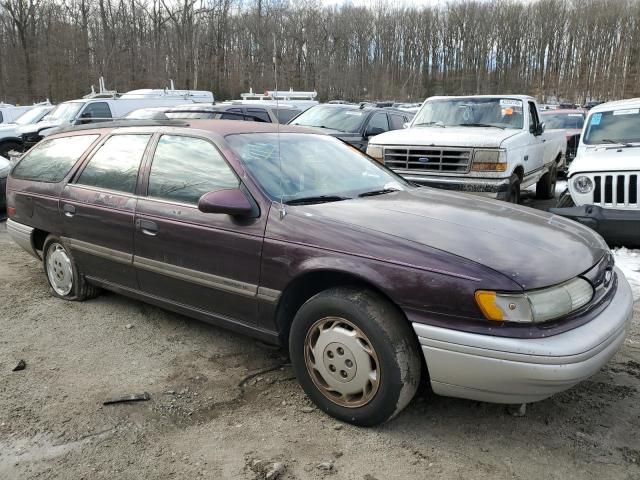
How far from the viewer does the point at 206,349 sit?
3.89m

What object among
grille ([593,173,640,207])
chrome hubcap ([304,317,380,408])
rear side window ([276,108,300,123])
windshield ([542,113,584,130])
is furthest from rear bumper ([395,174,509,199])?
windshield ([542,113,584,130])

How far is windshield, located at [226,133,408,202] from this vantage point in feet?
11.2

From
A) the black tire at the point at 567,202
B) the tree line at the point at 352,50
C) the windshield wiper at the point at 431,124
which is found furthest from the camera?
the tree line at the point at 352,50

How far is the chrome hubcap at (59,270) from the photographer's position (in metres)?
4.69

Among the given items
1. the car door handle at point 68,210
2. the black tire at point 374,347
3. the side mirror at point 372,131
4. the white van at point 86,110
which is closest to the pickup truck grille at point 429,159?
the side mirror at point 372,131

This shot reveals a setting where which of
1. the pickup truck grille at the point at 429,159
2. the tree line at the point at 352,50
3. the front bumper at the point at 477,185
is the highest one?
the tree line at the point at 352,50

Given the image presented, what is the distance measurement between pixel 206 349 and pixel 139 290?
68 centimetres

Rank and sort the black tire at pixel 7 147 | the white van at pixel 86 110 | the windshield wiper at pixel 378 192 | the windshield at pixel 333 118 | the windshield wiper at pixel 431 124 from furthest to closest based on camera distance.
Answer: the white van at pixel 86 110 < the black tire at pixel 7 147 < the windshield at pixel 333 118 < the windshield wiper at pixel 431 124 < the windshield wiper at pixel 378 192

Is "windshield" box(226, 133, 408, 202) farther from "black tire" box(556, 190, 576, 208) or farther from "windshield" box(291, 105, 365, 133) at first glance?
"windshield" box(291, 105, 365, 133)

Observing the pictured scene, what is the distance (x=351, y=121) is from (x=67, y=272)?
7397mm

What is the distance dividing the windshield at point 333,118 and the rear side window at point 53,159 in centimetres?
639

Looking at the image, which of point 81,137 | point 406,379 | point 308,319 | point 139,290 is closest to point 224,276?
point 308,319

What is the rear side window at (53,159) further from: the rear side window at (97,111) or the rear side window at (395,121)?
the rear side window at (97,111)

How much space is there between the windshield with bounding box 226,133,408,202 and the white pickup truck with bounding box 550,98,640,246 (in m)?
2.74
